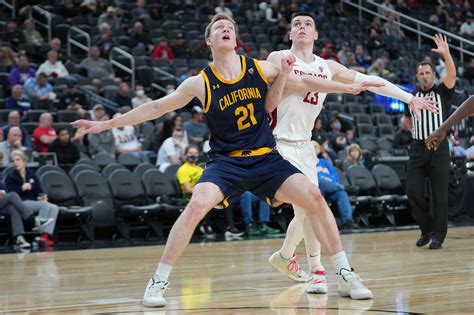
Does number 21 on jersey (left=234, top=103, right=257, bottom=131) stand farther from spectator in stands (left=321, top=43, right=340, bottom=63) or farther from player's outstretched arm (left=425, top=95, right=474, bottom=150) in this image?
spectator in stands (left=321, top=43, right=340, bottom=63)

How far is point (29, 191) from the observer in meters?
11.2

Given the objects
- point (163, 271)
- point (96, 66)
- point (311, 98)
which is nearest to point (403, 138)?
point (96, 66)

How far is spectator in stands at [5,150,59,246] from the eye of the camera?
11.1 meters

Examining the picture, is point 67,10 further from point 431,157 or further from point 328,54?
point 431,157

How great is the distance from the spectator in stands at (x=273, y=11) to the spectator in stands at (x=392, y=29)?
329 centimetres

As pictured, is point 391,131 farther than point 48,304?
Yes

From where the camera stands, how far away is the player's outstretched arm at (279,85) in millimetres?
5391

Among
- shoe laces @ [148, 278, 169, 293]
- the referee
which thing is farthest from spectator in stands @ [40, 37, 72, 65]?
shoe laces @ [148, 278, 169, 293]

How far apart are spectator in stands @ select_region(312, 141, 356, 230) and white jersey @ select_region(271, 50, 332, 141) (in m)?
7.24

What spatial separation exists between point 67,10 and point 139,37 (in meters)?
1.63

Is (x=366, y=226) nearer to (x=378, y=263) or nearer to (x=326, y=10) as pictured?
(x=378, y=263)

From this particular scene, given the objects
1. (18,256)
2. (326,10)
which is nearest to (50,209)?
(18,256)

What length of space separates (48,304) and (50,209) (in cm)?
599

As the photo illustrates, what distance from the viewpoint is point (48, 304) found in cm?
537
